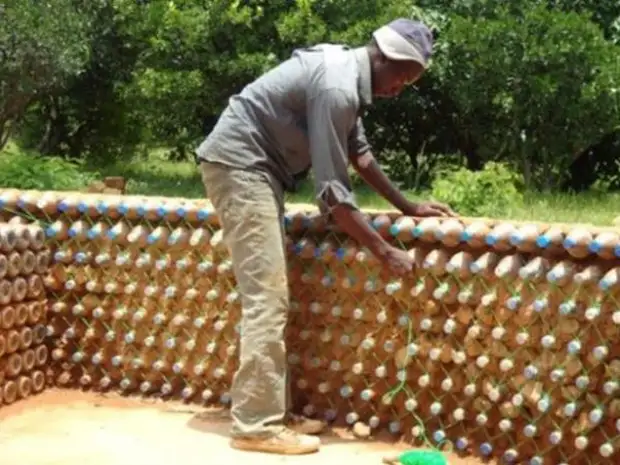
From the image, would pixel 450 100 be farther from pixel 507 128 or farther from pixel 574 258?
pixel 574 258

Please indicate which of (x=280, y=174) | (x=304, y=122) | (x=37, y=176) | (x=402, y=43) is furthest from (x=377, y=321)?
(x=37, y=176)

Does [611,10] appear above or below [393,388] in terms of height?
above

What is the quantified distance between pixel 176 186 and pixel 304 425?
942cm

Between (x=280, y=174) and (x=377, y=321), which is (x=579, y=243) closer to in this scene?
(x=377, y=321)

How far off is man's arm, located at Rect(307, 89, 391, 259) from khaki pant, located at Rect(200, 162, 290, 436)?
33 centimetres

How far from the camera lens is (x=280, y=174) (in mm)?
4867

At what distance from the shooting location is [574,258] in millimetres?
4359

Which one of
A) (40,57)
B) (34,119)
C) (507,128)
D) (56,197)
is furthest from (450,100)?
(56,197)

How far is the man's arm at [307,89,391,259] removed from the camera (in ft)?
14.7

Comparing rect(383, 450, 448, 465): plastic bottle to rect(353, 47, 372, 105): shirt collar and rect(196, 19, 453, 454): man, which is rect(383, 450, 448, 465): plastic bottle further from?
rect(353, 47, 372, 105): shirt collar

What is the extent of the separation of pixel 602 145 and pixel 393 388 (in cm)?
1047

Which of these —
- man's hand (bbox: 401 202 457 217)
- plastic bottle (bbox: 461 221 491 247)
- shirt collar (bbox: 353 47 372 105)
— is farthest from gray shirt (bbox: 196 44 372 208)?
plastic bottle (bbox: 461 221 491 247)

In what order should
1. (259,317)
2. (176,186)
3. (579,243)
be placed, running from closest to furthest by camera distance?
(579,243)
(259,317)
(176,186)

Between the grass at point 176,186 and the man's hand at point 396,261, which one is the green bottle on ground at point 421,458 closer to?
the man's hand at point 396,261
